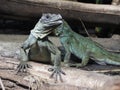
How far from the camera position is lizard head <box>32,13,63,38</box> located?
418 cm

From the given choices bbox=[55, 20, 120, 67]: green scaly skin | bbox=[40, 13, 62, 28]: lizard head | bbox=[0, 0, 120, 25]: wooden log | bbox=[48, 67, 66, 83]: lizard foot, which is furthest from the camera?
bbox=[0, 0, 120, 25]: wooden log

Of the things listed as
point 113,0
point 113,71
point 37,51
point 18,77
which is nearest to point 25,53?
point 37,51

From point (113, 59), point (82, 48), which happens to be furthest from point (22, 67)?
point (113, 59)

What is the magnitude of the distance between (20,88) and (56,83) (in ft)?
1.19

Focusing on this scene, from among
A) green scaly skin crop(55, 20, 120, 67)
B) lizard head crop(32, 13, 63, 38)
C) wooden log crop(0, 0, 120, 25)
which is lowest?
green scaly skin crop(55, 20, 120, 67)

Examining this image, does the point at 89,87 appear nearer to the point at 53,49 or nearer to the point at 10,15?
the point at 53,49

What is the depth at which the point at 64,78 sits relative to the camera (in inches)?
157

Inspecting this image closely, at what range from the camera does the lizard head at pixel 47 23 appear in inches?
165

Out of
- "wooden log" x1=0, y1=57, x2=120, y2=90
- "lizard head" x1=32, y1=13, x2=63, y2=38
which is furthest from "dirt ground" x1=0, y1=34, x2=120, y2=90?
"lizard head" x1=32, y1=13, x2=63, y2=38

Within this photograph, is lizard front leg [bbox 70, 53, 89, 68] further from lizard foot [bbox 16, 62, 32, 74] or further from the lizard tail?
lizard foot [bbox 16, 62, 32, 74]

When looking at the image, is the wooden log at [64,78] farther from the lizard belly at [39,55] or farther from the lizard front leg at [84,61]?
the lizard front leg at [84,61]

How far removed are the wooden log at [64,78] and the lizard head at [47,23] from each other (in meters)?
0.35

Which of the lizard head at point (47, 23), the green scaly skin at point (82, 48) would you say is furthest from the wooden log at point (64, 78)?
the green scaly skin at point (82, 48)

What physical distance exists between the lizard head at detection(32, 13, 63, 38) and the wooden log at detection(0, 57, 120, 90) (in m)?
0.35
